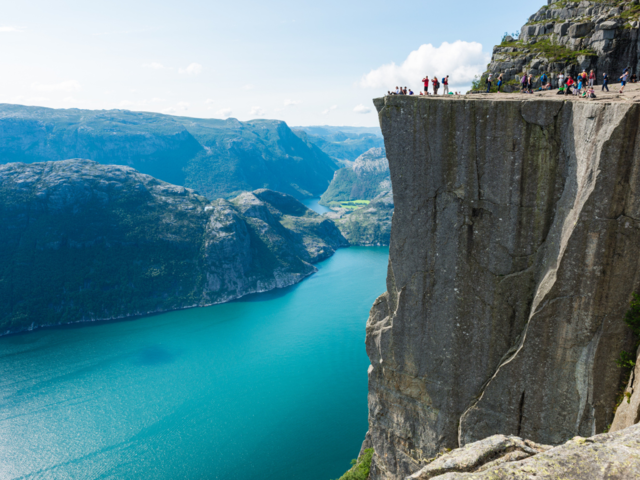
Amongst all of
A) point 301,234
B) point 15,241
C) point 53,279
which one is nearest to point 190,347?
point 53,279

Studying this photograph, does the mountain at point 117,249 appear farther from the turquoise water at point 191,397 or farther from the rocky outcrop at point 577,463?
the rocky outcrop at point 577,463

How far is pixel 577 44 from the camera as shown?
1012 inches

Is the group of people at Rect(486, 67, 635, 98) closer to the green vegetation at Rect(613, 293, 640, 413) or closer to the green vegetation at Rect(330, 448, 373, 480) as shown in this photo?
the green vegetation at Rect(613, 293, 640, 413)

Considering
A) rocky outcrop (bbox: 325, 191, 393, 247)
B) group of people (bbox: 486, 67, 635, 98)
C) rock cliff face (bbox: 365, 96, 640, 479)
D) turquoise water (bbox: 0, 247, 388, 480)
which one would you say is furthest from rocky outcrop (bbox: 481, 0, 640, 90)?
rocky outcrop (bbox: 325, 191, 393, 247)

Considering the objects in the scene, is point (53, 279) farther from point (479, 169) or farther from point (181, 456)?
point (479, 169)

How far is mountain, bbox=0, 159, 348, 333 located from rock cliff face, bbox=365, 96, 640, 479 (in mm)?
106660

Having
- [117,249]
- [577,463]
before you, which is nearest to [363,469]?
[577,463]

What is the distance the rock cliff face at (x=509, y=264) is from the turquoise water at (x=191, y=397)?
33404 mm

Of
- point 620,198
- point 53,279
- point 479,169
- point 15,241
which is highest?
point 479,169

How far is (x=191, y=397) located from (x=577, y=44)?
66744 mm

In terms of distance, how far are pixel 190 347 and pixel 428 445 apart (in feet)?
238

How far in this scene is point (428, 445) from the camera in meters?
20.3

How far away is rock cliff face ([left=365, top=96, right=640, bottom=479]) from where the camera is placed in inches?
548

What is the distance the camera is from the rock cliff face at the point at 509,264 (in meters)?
13.9
